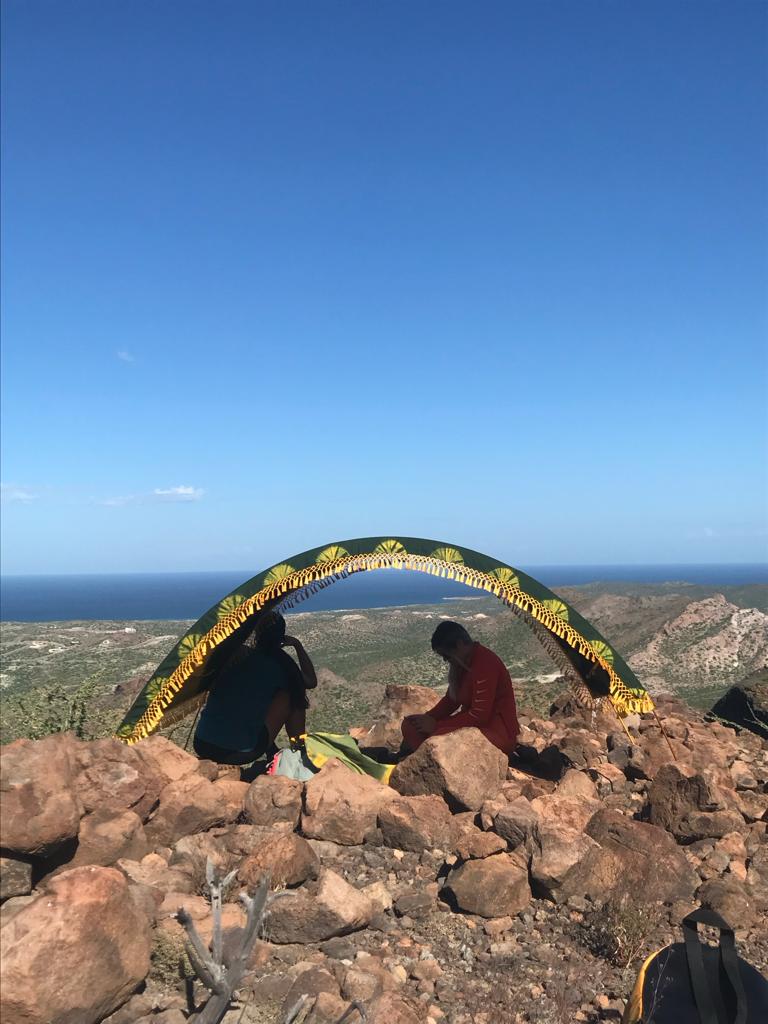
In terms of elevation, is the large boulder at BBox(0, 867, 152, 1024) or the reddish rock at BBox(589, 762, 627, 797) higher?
the large boulder at BBox(0, 867, 152, 1024)

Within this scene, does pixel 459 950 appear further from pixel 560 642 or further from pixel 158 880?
pixel 560 642

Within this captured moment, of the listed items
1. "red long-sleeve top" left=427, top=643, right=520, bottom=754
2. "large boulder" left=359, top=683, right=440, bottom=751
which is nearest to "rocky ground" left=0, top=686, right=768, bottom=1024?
"red long-sleeve top" left=427, top=643, right=520, bottom=754

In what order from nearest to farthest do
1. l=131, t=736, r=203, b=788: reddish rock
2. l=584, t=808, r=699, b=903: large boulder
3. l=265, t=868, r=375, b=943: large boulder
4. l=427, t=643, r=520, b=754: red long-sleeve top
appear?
l=265, t=868, r=375, b=943: large boulder → l=584, t=808, r=699, b=903: large boulder → l=131, t=736, r=203, b=788: reddish rock → l=427, t=643, r=520, b=754: red long-sleeve top

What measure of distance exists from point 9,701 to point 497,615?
20.5 metres

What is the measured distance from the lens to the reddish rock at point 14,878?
3.74m

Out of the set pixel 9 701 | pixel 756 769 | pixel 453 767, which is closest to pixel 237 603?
pixel 453 767

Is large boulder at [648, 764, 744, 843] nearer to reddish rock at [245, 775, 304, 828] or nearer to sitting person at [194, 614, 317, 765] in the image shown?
reddish rock at [245, 775, 304, 828]

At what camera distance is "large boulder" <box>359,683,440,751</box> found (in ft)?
28.5

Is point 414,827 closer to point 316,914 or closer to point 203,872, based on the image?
point 316,914

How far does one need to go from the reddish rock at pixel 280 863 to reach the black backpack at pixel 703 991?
84.9 inches

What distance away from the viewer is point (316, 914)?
166 inches

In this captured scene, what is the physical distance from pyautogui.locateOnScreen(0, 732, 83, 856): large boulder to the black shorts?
343 centimetres

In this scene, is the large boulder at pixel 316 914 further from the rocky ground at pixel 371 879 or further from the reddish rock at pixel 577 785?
the reddish rock at pixel 577 785

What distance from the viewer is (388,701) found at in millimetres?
9859
